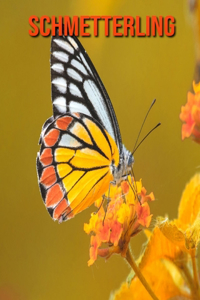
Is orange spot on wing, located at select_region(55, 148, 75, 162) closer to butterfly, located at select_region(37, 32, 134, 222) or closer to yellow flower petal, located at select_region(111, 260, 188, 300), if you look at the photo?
butterfly, located at select_region(37, 32, 134, 222)

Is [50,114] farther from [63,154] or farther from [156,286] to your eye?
[156,286]

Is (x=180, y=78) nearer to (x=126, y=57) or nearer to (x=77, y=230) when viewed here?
(x=126, y=57)

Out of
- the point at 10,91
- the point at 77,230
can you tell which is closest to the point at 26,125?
the point at 10,91

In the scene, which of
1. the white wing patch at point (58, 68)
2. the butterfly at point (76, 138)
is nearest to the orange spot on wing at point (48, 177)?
the butterfly at point (76, 138)

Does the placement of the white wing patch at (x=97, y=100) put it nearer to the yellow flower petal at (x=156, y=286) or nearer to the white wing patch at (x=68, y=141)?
the white wing patch at (x=68, y=141)

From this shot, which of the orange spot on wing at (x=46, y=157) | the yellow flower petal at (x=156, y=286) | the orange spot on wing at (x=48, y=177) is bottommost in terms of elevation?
the yellow flower petal at (x=156, y=286)

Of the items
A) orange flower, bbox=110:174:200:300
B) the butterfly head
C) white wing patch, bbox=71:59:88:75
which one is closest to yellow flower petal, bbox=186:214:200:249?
orange flower, bbox=110:174:200:300
